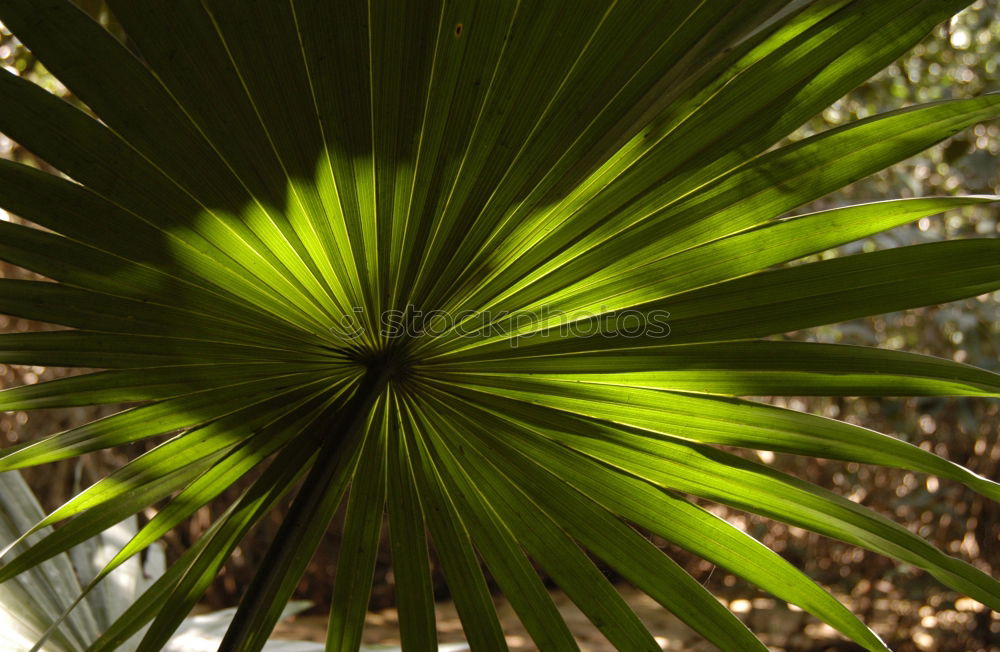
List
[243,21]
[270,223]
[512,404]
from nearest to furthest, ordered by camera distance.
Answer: [243,21], [270,223], [512,404]

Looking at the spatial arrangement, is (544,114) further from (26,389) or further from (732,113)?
(26,389)

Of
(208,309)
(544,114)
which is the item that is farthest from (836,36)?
(208,309)
